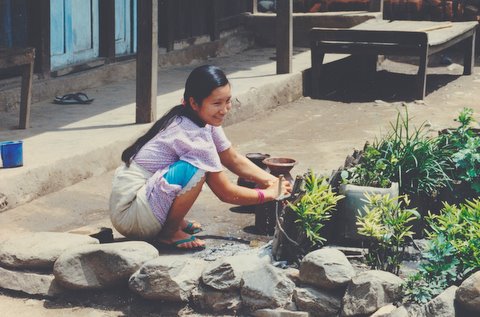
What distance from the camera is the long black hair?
17.3 ft

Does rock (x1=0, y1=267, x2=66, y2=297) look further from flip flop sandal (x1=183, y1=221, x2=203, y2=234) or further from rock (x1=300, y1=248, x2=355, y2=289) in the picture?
rock (x1=300, y1=248, x2=355, y2=289)

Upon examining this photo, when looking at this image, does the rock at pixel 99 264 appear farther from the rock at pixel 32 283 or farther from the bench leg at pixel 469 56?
the bench leg at pixel 469 56

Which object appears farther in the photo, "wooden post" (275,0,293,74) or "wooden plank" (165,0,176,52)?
"wooden plank" (165,0,176,52)

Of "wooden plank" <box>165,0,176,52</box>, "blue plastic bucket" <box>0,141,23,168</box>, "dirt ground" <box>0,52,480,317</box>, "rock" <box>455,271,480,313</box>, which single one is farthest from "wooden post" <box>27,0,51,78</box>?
"rock" <box>455,271,480,313</box>

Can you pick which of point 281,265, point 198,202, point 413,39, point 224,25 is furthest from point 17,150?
point 224,25

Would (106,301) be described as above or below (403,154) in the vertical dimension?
below

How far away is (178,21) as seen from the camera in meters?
13.1

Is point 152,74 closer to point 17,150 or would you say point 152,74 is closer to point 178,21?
point 17,150

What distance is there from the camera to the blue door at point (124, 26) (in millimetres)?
11641

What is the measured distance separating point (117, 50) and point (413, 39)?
11.6 feet

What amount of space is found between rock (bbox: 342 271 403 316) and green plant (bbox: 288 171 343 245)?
499 millimetres

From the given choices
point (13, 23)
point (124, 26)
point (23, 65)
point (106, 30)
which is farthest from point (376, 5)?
point (23, 65)

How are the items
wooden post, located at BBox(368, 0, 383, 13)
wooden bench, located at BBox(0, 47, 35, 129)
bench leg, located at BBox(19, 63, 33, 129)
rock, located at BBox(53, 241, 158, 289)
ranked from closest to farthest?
rock, located at BBox(53, 241, 158, 289) < wooden bench, located at BBox(0, 47, 35, 129) < bench leg, located at BBox(19, 63, 33, 129) < wooden post, located at BBox(368, 0, 383, 13)

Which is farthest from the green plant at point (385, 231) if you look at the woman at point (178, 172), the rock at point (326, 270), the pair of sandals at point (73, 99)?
the pair of sandals at point (73, 99)
